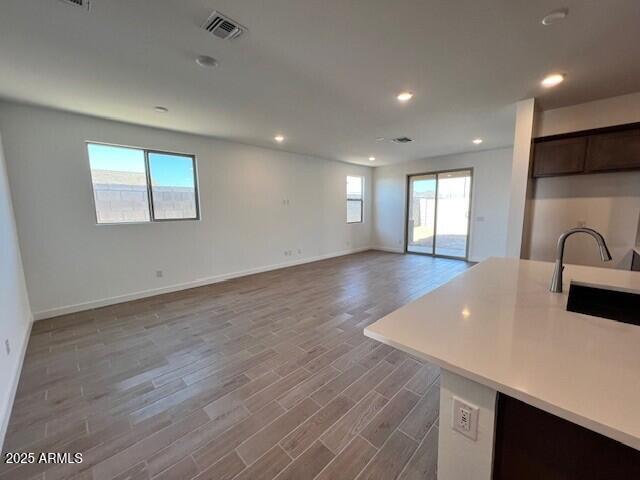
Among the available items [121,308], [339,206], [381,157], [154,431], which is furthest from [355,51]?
[339,206]

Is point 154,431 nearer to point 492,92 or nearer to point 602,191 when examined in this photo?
point 492,92

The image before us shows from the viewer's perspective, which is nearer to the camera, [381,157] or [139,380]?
[139,380]

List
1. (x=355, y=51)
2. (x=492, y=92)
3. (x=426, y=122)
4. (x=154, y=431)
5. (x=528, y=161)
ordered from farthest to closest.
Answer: (x=426, y=122) → (x=528, y=161) → (x=492, y=92) → (x=355, y=51) → (x=154, y=431)

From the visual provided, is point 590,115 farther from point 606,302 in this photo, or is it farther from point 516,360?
point 516,360

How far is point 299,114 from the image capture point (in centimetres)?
346

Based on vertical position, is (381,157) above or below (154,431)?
above

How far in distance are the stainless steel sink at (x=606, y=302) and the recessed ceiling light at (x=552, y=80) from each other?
2.08m

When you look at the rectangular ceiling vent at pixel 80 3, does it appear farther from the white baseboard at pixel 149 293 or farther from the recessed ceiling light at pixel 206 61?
the white baseboard at pixel 149 293

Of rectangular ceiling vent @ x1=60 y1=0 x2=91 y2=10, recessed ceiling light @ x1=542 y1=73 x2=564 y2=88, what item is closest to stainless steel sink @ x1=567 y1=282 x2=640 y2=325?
recessed ceiling light @ x1=542 y1=73 x2=564 y2=88

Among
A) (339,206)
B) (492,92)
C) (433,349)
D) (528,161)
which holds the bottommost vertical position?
(433,349)

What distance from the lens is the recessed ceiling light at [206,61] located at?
2.15m

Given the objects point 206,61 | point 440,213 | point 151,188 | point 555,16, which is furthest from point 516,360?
point 440,213

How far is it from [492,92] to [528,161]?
0.96 metres

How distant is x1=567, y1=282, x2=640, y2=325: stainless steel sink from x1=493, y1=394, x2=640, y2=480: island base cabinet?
88 centimetres
